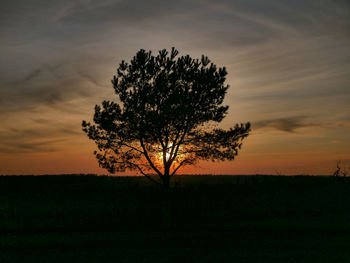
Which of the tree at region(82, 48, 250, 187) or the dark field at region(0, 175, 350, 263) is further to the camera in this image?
the tree at region(82, 48, 250, 187)

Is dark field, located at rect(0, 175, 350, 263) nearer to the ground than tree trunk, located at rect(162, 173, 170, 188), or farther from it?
nearer to the ground

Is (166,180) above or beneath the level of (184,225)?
above

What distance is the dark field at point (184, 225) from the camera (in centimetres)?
1437

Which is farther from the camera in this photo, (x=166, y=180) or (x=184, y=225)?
(x=166, y=180)

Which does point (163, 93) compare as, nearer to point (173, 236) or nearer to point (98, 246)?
point (173, 236)

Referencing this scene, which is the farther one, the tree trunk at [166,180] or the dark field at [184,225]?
the tree trunk at [166,180]

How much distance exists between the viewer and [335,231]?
1991 cm

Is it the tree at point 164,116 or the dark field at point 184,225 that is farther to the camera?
the tree at point 164,116

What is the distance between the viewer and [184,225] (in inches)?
909

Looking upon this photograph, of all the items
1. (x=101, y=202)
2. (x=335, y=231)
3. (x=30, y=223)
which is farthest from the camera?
(x=101, y=202)

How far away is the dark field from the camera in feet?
47.1

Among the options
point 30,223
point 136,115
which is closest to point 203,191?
point 136,115

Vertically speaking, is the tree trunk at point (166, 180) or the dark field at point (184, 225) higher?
the tree trunk at point (166, 180)

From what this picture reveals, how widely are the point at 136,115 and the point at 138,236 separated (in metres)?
→ 21.0
